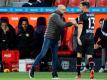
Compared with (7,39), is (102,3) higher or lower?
higher

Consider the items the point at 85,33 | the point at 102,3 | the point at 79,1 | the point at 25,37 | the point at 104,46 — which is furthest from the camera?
the point at 79,1

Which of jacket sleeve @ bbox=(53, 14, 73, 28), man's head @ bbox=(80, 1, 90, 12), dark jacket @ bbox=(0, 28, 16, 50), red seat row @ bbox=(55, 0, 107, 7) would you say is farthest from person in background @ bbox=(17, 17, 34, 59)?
man's head @ bbox=(80, 1, 90, 12)

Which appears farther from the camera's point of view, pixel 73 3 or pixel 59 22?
pixel 73 3

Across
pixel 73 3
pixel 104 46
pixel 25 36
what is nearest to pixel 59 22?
pixel 104 46

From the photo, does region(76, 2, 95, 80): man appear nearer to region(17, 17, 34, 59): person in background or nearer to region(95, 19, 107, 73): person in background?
region(95, 19, 107, 73): person in background

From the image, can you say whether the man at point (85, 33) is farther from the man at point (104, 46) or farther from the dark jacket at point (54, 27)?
the man at point (104, 46)

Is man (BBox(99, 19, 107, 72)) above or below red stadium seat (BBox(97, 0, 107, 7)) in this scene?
below

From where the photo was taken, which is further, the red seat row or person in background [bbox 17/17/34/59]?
the red seat row

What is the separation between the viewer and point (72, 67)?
66.5 ft

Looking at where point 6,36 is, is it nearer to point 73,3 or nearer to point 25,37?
point 25,37

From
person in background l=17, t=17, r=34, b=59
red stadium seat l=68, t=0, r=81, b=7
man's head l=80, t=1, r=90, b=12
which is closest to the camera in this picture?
man's head l=80, t=1, r=90, b=12

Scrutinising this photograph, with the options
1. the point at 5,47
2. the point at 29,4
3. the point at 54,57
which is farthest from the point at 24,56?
the point at 54,57

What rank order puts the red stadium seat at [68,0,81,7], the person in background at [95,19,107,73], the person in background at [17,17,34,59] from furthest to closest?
the red stadium seat at [68,0,81,7] → the person in background at [17,17,34,59] → the person in background at [95,19,107,73]

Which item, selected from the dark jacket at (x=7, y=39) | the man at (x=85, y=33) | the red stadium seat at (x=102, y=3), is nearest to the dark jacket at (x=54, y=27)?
the man at (x=85, y=33)
